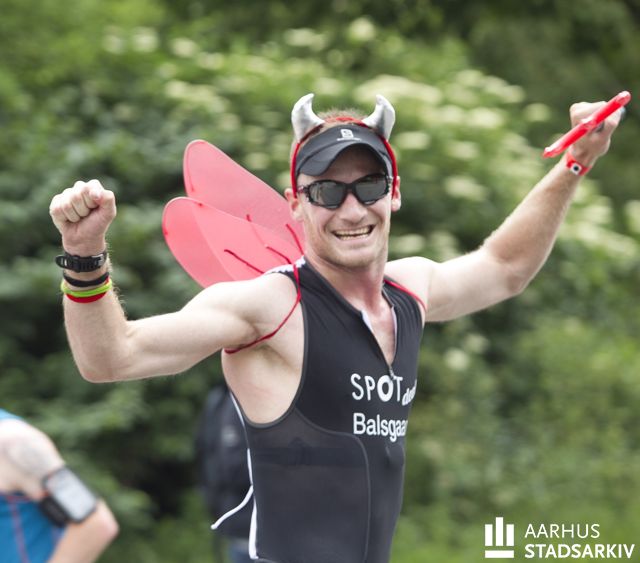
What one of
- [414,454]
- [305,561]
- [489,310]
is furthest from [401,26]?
[305,561]

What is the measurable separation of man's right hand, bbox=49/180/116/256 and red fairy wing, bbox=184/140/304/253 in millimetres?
1020

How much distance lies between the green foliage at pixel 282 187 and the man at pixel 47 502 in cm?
251

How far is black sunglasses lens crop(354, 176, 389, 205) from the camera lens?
337 cm

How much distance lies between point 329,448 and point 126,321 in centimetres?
66

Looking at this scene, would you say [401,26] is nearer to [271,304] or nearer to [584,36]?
[584,36]

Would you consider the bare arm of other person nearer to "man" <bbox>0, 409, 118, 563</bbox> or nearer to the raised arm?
the raised arm

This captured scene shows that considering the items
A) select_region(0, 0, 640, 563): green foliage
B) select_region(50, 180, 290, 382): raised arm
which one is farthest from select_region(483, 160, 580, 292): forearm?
select_region(0, 0, 640, 563): green foliage

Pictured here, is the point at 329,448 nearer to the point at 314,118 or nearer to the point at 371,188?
the point at 371,188

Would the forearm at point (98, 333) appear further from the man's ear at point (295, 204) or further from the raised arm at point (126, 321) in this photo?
the man's ear at point (295, 204)

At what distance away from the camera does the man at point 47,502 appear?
3785 mm

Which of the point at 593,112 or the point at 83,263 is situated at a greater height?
the point at 593,112

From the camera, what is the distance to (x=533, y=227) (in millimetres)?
3934

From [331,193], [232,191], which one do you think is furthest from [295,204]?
[232,191]

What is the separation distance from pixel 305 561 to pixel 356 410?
1.35ft
